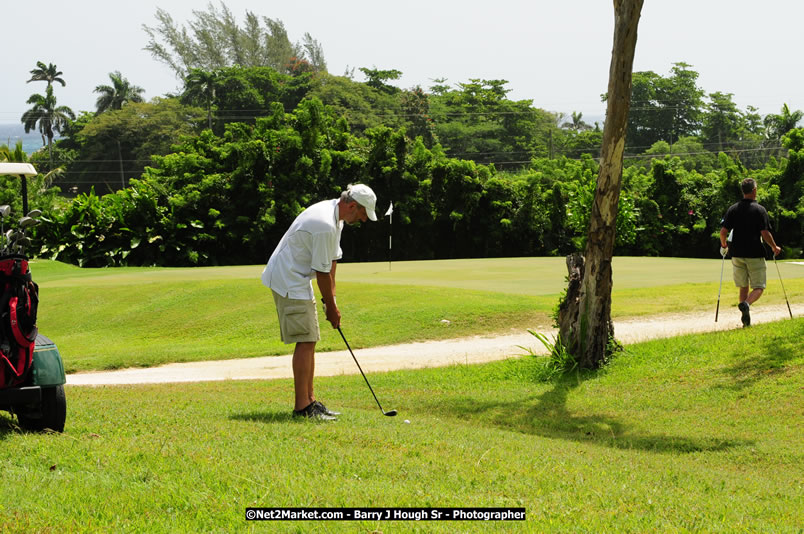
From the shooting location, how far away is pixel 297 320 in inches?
285

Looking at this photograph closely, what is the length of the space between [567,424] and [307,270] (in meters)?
3.34

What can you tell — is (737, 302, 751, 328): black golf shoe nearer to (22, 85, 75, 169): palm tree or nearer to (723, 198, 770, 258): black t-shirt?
(723, 198, 770, 258): black t-shirt

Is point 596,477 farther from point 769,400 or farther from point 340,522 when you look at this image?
point 769,400

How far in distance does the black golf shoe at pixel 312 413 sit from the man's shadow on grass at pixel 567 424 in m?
2.14

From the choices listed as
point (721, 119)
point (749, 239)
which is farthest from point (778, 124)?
point (749, 239)

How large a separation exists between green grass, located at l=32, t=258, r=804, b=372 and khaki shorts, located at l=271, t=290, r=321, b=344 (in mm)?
6898

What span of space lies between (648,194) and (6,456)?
3692cm

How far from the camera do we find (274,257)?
7.37 meters

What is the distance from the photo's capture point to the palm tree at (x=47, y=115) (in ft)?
352

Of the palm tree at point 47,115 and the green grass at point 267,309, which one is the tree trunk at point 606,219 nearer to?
the green grass at point 267,309

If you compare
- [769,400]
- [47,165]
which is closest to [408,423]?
[769,400]

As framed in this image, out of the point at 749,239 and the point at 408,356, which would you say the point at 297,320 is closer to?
the point at 408,356

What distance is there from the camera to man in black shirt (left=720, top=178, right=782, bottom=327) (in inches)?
493

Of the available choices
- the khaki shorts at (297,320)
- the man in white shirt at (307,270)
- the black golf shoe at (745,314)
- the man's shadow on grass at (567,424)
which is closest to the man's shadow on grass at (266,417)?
the man in white shirt at (307,270)
